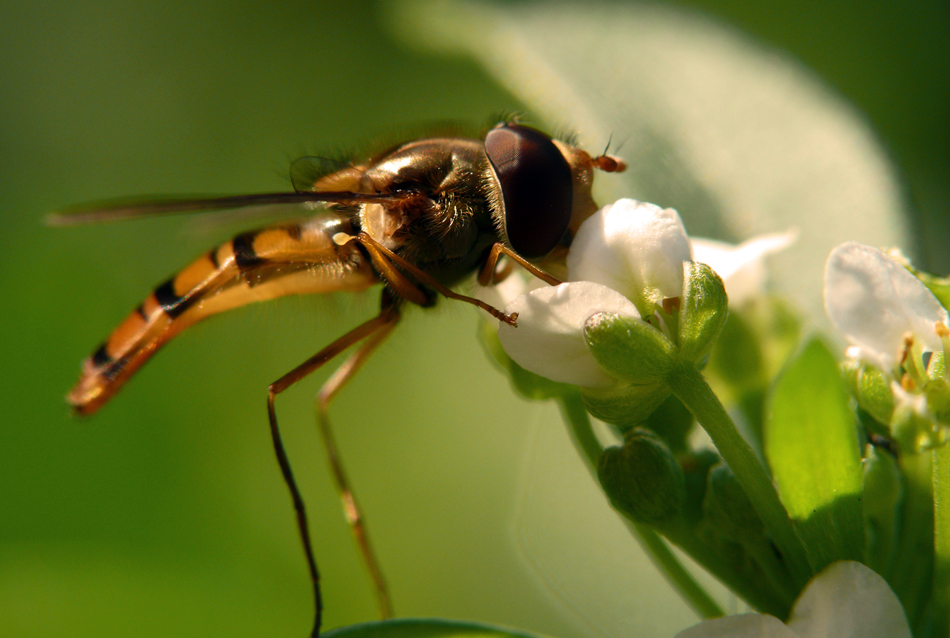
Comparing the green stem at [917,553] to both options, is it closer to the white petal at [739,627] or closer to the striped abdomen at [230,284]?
the white petal at [739,627]

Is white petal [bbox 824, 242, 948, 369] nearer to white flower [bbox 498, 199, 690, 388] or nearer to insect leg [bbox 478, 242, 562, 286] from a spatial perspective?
white flower [bbox 498, 199, 690, 388]

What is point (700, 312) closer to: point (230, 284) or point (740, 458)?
point (740, 458)

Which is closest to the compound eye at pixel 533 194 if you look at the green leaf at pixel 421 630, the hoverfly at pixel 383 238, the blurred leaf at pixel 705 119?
the hoverfly at pixel 383 238

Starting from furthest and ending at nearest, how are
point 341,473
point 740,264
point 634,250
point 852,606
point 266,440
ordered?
point 266,440
point 341,473
point 740,264
point 634,250
point 852,606

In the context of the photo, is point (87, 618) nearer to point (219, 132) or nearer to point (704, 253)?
point (704, 253)

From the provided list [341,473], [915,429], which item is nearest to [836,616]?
[915,429]
